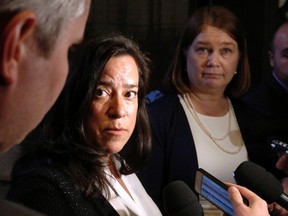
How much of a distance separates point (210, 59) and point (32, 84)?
5.45ft

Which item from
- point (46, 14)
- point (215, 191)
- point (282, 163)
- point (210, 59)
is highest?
point (46, 14)

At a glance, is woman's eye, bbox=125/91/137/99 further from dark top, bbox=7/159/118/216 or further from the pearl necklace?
the pearl necklace

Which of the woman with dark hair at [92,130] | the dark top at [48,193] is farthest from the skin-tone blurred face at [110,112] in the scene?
the dark top at [48,193]

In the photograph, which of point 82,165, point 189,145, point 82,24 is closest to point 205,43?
point 189,145

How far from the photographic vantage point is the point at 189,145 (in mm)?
2033

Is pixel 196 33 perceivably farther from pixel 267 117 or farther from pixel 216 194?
pixel 216 194

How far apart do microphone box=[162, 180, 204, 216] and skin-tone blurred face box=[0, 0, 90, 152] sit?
78 centimetres

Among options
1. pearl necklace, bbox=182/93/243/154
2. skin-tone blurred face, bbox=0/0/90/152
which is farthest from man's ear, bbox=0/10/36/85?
pearl necklace, bbox=182/93/243/154

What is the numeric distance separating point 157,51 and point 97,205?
5.17 feet

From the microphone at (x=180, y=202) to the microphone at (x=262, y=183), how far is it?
0.46ft

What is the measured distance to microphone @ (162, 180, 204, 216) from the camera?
127 cm

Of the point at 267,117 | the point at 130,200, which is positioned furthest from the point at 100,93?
the point at 267,117

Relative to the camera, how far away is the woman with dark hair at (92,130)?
125cm

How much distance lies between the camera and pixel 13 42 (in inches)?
18.4
